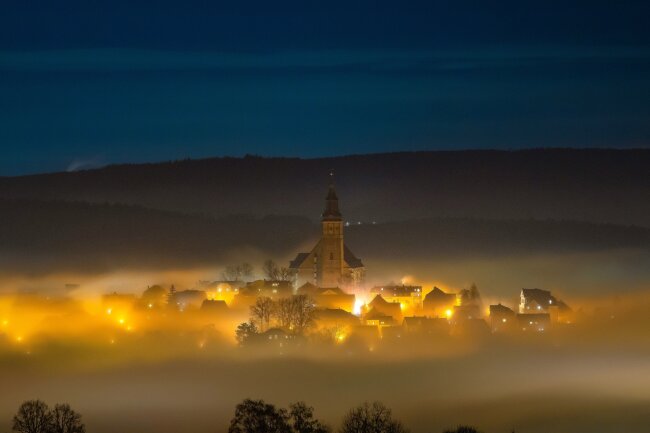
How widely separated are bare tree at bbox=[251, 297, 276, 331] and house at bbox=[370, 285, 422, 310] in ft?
43.6

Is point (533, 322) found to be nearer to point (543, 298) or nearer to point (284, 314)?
point (543, 298)

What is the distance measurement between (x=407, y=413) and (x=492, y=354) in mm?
23725

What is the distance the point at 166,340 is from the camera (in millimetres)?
107812

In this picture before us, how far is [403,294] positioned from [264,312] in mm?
17083

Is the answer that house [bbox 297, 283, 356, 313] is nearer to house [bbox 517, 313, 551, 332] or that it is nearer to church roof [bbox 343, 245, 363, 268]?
church roof [bbox 343, 245, 363, 268]

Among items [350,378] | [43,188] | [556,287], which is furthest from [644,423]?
[43,188]

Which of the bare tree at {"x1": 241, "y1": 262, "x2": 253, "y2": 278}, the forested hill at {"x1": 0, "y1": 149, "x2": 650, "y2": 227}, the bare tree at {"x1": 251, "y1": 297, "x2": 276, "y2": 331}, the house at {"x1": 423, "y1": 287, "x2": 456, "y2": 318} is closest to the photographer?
the bare tree at {"x1": 251, "y1": 297, "x2": 276, "y2": 331}

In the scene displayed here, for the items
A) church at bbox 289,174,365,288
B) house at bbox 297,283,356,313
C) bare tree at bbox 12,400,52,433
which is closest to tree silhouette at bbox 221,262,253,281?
church at bbox 289,174,365,288

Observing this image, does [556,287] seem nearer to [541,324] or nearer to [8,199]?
[541,324]

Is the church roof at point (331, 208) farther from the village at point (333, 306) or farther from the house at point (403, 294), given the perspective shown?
the house at point (403, 294)

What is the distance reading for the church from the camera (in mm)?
124188

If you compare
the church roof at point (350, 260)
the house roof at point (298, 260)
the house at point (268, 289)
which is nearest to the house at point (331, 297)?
the house at point (268, 289)

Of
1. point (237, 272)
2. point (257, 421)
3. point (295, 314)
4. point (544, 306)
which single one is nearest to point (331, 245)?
point (237, 272)

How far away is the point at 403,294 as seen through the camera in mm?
123625
